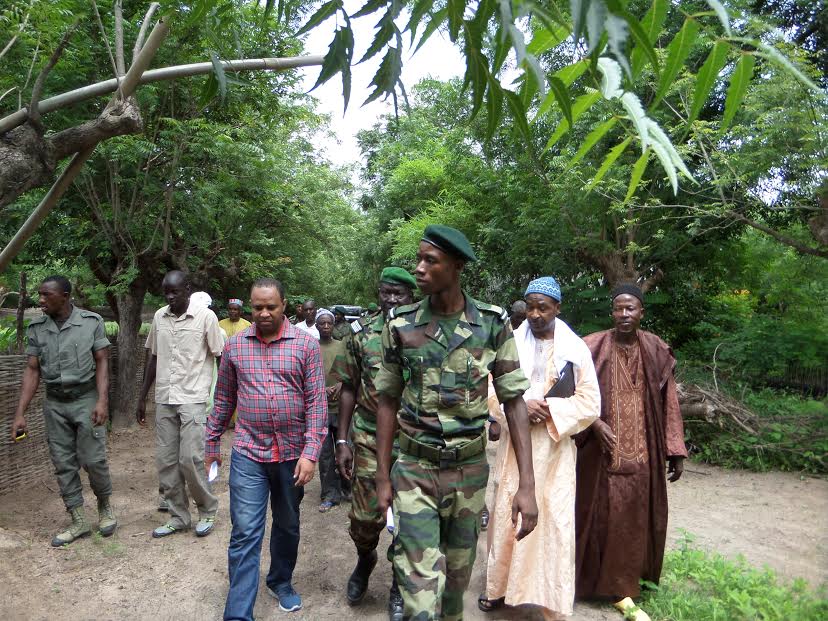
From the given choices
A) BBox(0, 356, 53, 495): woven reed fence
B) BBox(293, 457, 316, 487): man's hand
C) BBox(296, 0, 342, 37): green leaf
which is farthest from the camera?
BBox(0, 356, 53, 495): woven reed fence

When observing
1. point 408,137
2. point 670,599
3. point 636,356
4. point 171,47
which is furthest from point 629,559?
point 408,137

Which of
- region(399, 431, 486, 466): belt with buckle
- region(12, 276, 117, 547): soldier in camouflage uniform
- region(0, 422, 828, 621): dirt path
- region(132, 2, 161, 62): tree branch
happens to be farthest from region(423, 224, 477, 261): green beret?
region(12, 276, 117, 547): soldier in camouflage uniform

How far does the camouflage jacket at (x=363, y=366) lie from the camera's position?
4172 millimetres

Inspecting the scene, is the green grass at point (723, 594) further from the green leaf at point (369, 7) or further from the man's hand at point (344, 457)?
the green leaf at point (369, 7)

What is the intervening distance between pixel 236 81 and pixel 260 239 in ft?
39.6

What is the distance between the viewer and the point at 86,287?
16.1 meters

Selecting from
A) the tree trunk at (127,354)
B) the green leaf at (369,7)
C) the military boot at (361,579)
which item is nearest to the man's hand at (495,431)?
the military boot at (361,579)

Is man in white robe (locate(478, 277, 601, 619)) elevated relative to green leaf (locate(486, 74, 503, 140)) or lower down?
lower down

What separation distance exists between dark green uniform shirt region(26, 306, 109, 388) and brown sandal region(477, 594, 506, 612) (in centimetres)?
338

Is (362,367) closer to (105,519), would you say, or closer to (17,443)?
(105,519)

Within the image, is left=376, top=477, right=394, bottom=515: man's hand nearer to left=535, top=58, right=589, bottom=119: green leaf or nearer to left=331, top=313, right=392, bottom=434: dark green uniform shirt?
left=331, top=313, right=392, bottom=434: dark green uniform shirt

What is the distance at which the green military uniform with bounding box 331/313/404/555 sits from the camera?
405 centimetres

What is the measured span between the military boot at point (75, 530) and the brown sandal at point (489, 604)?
322 cm

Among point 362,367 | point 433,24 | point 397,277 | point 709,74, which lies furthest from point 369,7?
point 397,277
